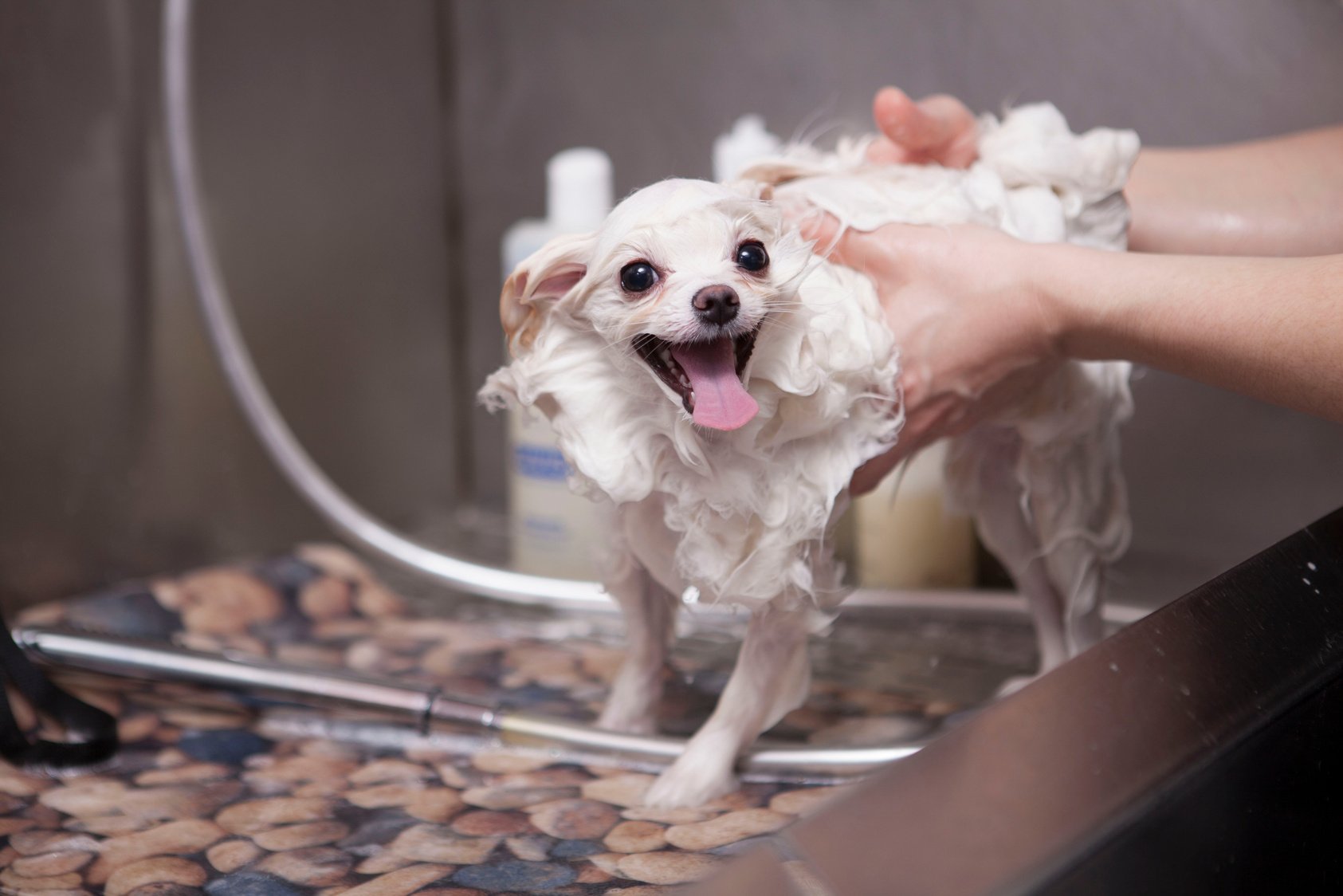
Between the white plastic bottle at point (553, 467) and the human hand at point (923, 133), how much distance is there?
31 centimetres

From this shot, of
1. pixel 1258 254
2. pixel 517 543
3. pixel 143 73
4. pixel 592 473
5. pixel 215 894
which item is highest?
pixel 143 73

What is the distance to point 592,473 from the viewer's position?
2.01 feet

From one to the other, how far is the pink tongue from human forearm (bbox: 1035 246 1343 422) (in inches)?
8.1

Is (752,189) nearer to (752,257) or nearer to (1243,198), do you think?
(752,257)

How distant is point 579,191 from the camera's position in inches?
40.9

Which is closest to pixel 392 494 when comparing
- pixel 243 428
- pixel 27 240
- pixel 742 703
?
pixel 243 428

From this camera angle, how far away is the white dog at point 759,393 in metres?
0.57

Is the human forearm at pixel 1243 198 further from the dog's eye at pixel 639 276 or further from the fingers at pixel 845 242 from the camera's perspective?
the dog's eye at pixel 639 276

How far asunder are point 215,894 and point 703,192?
0.43m

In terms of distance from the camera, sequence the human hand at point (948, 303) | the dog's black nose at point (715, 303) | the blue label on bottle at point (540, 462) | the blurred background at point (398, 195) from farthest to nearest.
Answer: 1. the blue label on bottle at point (540, 462)
2. the blurred background at point (398, 195)
3. the human hand at point (948, 303)
4. the dog's black nose at point (715, 303)

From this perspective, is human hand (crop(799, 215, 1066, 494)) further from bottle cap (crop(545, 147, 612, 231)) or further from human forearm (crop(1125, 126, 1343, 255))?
bottle cap (crop(545, 147, 612, 231))

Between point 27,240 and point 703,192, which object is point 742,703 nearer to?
point 703,192

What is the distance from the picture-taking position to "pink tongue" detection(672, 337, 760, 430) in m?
0.55

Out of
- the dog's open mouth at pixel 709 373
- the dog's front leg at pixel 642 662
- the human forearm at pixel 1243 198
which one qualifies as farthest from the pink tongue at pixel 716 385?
the human forearm at pixel 1243 198
